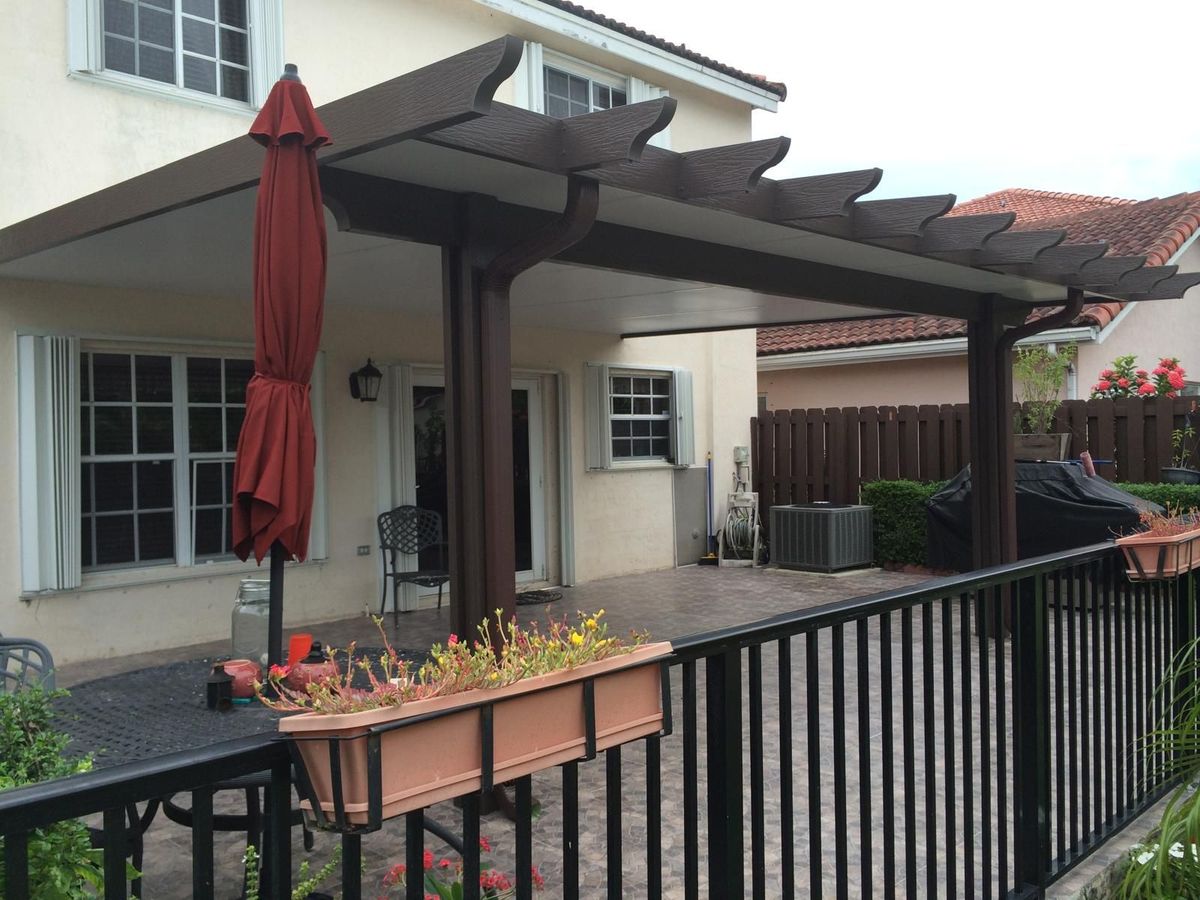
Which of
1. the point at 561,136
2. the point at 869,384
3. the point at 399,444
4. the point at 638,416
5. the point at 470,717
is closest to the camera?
the point at 470,717

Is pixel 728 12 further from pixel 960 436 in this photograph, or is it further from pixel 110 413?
pixel 110 413

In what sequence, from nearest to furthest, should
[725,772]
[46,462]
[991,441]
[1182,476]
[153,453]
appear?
[725,772]
[46,462]
[153,453]
[991,441]
[1182,476]

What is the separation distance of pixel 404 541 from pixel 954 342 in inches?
315

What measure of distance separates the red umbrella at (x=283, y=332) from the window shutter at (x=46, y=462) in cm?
394

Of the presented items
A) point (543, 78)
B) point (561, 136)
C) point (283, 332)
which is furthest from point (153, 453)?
point (543, 78)

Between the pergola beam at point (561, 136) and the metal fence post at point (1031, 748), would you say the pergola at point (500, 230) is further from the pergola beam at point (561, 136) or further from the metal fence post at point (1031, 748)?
the metal fence post at point (1031, 748)

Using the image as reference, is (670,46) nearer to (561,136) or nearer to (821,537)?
(821,537)

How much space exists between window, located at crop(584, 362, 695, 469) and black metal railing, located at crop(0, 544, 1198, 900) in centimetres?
482

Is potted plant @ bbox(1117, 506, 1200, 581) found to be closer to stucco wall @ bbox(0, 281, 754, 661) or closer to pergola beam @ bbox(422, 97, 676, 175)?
pergola beam @ bbox(422, 97, 676, 175)

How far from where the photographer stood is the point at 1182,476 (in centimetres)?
907

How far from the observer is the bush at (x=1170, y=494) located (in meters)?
8.61

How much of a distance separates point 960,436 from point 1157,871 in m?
8.19

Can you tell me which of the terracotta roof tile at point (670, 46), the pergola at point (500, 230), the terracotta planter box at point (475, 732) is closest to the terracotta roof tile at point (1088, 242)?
the terracotta roof tile at point (670, 46)

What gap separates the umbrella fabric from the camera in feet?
9.45
